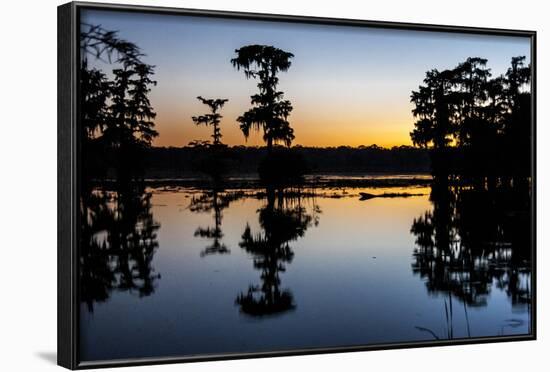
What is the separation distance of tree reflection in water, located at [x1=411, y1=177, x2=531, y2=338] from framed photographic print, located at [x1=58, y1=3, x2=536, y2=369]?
1cm

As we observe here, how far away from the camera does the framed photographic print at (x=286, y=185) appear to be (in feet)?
22.6

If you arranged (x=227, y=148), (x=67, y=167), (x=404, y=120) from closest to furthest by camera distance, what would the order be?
(x=67, y=167) < (x=227, y=148) < (x=404, y=120)

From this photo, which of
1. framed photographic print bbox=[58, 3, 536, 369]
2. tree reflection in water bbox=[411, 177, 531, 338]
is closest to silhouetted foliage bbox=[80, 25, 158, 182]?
framed photographic print bbox=[58, 3, 536, 369]

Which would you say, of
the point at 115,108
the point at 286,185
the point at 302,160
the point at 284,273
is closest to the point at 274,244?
the point at 284,273

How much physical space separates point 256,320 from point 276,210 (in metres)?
0.71

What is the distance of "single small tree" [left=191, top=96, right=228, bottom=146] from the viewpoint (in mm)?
7215

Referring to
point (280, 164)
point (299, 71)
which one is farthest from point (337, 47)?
point (280, 164)

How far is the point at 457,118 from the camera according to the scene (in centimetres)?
802

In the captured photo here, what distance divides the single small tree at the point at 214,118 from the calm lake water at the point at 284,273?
0.35 meters

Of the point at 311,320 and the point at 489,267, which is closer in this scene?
the point at 311,320

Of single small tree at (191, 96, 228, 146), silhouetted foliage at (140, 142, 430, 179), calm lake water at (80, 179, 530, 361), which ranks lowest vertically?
calm lake water at (80, 179, 530, 361)

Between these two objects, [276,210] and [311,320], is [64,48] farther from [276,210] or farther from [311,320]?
[311,320]

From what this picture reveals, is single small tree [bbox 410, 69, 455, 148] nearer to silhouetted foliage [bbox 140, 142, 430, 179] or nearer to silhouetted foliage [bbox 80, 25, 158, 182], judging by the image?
silhouetted foliage [bbox 140, 142, 430, 179]

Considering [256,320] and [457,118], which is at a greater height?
[457,118]
